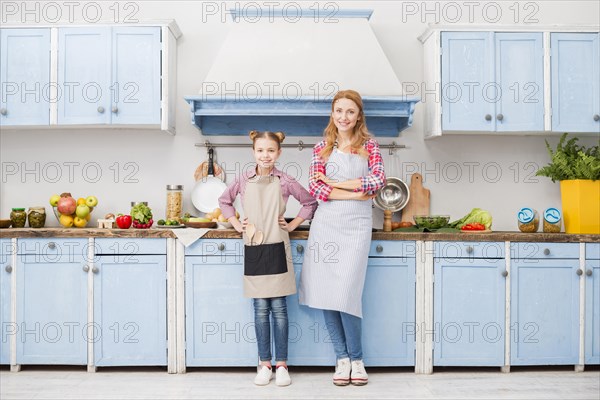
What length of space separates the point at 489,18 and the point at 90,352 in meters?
3.09

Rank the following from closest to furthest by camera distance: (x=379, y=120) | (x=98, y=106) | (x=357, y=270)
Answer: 1. (x=357, y=270)
2. (x=98, y=106)
3. (x=379, y=120)

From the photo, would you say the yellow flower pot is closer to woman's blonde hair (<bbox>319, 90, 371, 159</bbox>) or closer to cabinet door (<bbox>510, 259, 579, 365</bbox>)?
cabinet door (<bbox>510, 259, 579, 365</bbox>)

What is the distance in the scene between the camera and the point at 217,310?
325 centimetres

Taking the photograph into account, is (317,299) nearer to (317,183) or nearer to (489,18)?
(317,183)

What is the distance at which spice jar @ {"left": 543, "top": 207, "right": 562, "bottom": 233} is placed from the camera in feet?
11.4

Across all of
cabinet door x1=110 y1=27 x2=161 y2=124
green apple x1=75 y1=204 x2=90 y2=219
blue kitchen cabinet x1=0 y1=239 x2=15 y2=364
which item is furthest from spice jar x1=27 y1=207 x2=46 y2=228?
cabinet door x1=110 y1=27 x2=161 y2=124

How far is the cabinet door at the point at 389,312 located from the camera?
3260mm

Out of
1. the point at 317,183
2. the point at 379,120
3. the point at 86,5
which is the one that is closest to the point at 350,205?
the point at 317,183

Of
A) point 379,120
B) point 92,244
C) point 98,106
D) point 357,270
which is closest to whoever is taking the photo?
point 357,270

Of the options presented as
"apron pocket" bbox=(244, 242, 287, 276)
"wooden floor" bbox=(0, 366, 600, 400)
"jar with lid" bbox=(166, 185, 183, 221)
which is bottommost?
"wooden floor" bbox=(0, 366, 600, 400)

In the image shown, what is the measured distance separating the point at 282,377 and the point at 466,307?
104 cm

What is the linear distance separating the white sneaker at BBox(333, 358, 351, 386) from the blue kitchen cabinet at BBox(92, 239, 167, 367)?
90 cm

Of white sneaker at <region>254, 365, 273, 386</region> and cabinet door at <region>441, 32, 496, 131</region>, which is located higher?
cabinet door at <region>441, 32, 496, 131</region>

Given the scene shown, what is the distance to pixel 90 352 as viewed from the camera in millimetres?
3262
